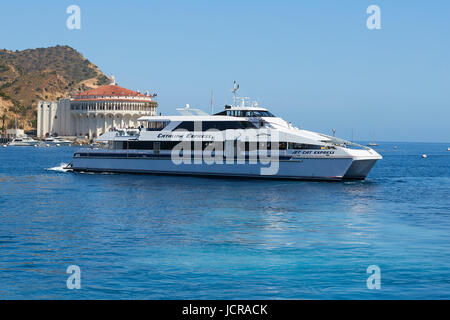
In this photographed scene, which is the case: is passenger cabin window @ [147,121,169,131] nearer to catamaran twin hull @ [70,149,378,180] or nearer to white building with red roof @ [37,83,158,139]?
catamaran twin hull @ [70,149,378,180]

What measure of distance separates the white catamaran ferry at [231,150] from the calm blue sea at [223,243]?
4.95m

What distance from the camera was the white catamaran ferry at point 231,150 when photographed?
4259 cm

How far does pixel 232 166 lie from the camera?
45.1m

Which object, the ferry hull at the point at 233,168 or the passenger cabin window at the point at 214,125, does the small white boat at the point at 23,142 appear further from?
the passenger cabin window at the point at 214,125

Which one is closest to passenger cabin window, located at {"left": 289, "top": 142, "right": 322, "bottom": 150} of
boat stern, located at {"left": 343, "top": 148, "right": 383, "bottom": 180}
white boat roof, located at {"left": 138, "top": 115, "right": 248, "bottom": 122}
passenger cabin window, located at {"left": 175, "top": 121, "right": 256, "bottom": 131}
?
boat stern, located at {"left": 343, "top": 148, "right": 383, "bottom": 180}

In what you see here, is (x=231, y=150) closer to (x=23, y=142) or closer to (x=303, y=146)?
(x=303, y=146)

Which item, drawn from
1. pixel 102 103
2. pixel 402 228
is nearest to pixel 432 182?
pixel 402 228

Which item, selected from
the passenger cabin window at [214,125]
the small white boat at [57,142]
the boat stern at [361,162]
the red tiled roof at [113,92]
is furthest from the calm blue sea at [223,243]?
the small white boat at [57,142]

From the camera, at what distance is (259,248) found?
64.3 feet

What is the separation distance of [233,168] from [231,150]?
145 cm

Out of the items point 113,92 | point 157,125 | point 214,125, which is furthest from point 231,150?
point 113,92
